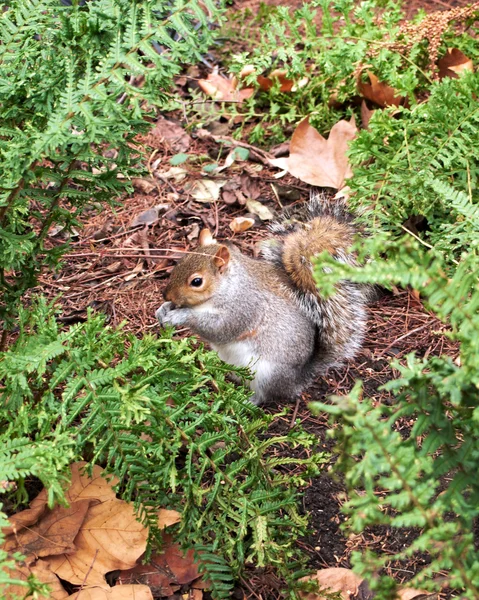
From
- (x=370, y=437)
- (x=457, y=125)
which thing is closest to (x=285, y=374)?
(x=457, y=125)

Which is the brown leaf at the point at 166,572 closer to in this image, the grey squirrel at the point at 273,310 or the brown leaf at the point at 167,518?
the brown leaf at the point at 167,518

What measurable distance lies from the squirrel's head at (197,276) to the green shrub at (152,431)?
2.84 feet

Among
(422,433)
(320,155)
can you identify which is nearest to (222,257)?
(320,155)

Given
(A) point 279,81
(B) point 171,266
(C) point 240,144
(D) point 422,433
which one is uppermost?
(D) point 422,433

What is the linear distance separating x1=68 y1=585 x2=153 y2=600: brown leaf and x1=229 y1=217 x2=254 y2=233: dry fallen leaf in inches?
72.9

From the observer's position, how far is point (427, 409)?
1311 millimetres

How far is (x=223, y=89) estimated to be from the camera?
4012 millimetres

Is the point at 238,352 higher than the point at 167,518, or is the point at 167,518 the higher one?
the point at 167,518

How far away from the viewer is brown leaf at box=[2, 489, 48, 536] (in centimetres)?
192

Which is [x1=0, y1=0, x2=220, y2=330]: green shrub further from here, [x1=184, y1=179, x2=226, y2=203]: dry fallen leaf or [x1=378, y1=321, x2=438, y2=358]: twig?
[x1=184, y1=179, x2=226, y2=203]: dry fallen leaf

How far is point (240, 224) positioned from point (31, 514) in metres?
1.80

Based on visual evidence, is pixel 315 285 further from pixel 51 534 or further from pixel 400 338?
pixel 51 534

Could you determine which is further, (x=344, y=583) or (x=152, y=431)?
(x=344, y=583)

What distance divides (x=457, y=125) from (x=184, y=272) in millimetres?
1150
